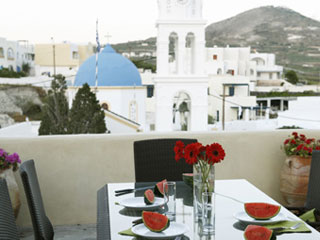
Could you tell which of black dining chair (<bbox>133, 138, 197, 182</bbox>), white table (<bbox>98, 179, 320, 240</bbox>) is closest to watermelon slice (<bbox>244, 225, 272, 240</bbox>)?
white table (<bbox>98, 179, 320, 240</bbox>)

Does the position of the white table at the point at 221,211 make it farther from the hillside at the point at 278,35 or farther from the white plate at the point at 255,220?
the hillside at the point at 278,35

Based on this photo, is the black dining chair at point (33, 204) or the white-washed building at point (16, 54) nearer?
the black dining chair at point (33, 204)

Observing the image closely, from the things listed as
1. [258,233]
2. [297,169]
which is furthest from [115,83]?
[258,233]

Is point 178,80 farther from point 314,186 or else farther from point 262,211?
point 262,211

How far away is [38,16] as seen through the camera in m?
52.2

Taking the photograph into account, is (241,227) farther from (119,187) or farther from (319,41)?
(319,41)

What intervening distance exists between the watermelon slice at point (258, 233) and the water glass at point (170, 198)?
1.36 ft

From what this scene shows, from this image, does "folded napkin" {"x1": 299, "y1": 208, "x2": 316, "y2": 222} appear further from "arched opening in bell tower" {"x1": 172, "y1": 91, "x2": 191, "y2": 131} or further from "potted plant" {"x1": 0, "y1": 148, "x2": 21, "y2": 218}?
"arched opening in bell tower" {"x1": 172, "y1": 91, "x2": 191, "y2": 131}

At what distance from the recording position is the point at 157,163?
297 cm

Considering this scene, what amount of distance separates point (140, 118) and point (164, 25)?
12813 millimetres

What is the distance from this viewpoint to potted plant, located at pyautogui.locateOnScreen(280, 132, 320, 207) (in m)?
3.90

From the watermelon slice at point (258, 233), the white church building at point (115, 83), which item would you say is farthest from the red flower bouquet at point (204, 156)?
the white church building at point (115, 83)

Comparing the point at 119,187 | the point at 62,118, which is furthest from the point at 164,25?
the point at 119,187

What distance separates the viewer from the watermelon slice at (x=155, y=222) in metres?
1.73
